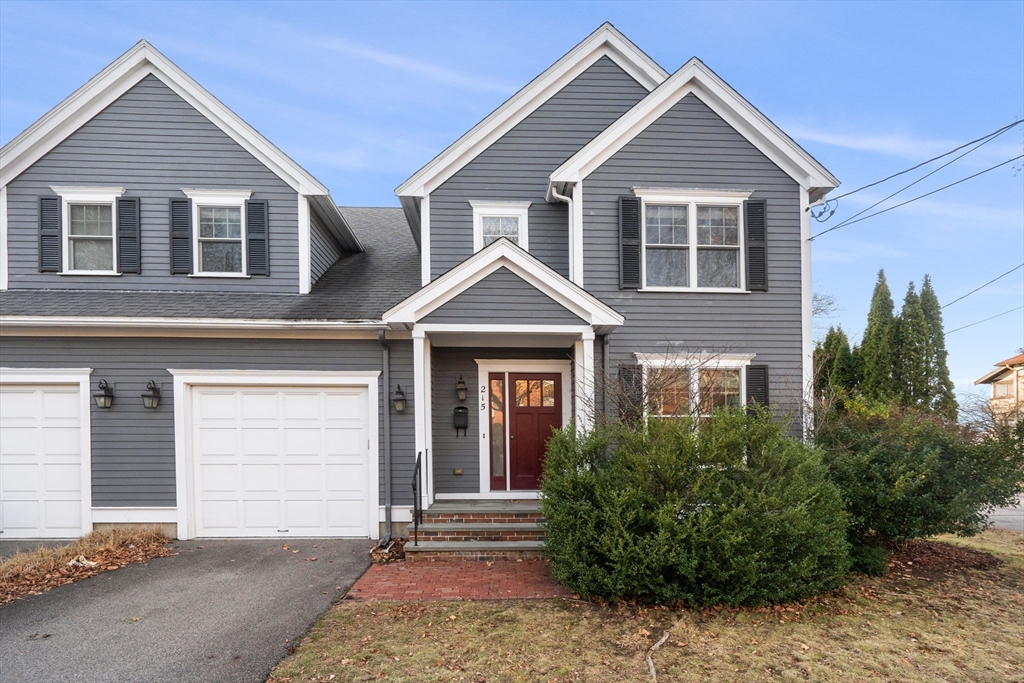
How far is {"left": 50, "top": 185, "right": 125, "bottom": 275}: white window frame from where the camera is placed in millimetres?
8508

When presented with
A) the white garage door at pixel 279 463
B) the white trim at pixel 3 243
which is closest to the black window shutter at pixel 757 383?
the white garage door at pixel 279 463

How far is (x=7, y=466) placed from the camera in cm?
789

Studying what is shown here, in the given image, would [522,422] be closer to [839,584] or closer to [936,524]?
[839,584]

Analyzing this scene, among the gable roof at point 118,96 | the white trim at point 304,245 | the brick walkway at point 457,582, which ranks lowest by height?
the brick walkway at point 457,582

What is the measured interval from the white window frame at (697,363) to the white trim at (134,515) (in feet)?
24.7

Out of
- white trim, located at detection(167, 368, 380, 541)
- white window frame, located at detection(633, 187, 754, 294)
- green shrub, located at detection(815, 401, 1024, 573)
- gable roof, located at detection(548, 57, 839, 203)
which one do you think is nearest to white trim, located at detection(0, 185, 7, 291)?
white trim, located at detection(167, 368, 380, 541)

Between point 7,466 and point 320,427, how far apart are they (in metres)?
4.70

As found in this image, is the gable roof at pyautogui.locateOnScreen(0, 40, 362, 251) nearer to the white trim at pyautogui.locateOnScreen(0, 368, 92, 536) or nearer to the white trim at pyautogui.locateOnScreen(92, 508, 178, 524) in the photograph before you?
the white trim at pyautogui.locateOnScreen(0, 368, 92, 536)

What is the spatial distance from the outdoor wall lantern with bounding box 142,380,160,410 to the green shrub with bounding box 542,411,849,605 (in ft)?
20.3

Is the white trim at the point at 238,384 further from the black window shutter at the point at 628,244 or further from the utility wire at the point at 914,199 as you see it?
the utility wire at the point at 914,199

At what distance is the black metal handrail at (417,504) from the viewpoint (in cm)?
718

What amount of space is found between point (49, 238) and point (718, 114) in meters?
11.0

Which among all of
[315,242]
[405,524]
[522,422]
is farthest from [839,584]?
[315,242]

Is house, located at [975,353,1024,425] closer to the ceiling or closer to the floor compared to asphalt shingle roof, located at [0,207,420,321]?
closer to the floor
